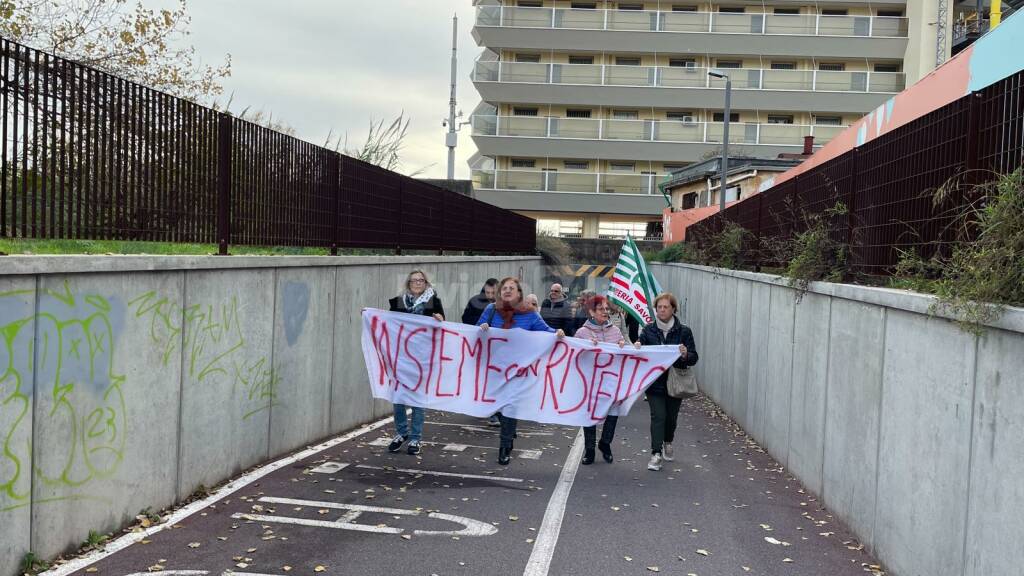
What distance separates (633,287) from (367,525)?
480 inches

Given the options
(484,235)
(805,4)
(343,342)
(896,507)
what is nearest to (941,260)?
(896,507)

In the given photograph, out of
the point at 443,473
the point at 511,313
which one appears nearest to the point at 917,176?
the point at 511,313

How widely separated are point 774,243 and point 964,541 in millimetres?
7791

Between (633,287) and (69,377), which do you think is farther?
(633,287)

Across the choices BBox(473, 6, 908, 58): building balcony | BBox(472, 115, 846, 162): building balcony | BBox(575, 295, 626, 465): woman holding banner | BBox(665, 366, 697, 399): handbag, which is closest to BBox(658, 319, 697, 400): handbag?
BBox(665, 366, 697, 399): handbag

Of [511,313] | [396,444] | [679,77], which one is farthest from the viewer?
[679,77]

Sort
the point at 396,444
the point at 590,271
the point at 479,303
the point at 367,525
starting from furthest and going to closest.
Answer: the point at 590,271 → the point at 479,303 → the point at 396,444 → the point at 367,525

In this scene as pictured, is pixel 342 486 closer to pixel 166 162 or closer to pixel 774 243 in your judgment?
pixel 166 162

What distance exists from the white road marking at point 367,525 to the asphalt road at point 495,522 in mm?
15

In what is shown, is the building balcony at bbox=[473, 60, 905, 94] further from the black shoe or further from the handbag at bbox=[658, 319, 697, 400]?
the black shoe

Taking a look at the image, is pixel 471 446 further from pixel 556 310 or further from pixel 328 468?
pixel 556 310

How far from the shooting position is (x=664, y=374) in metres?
10.2

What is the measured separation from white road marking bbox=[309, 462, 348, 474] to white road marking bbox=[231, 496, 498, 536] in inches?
46.8

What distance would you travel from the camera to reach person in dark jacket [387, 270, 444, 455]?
33.4 feet
